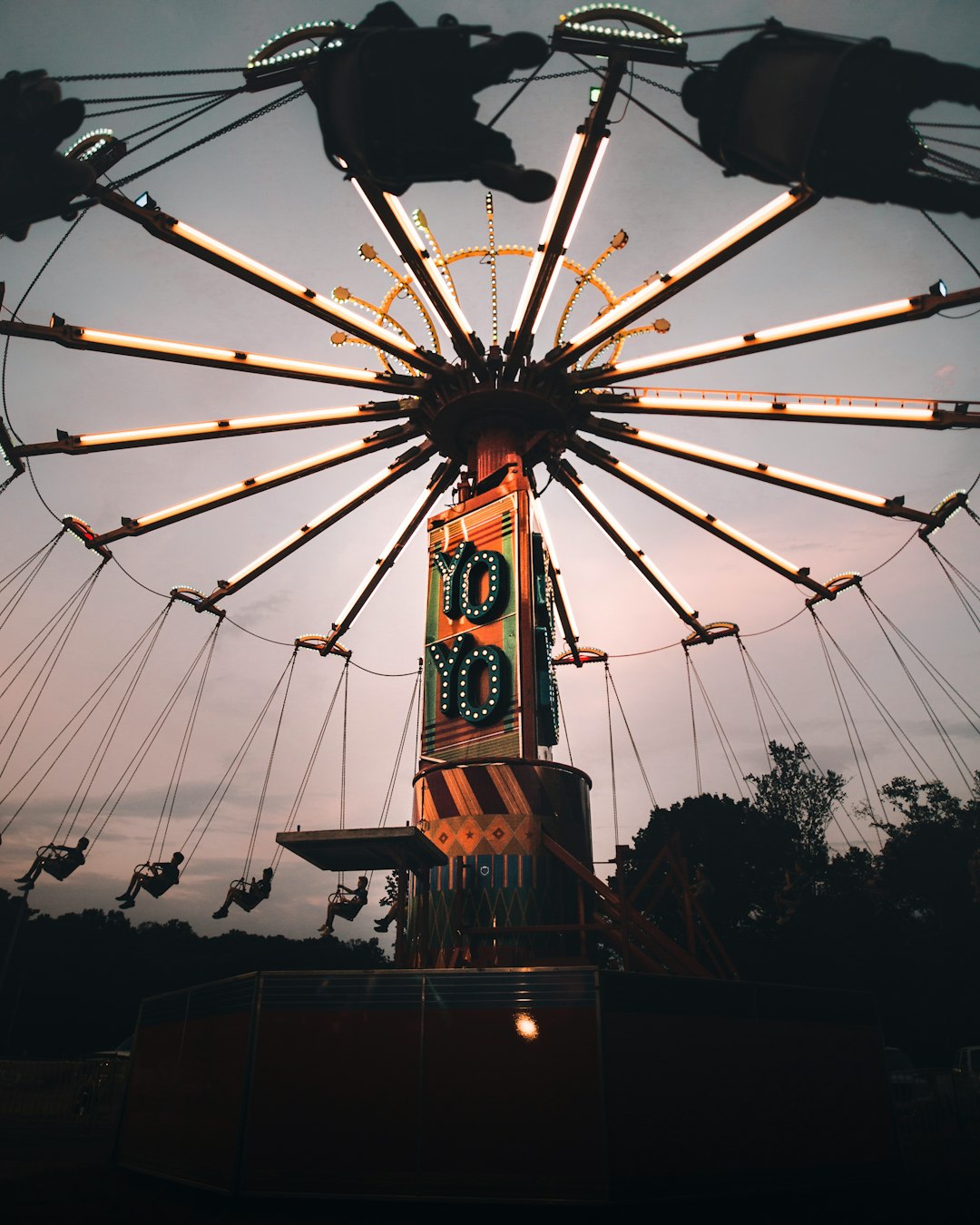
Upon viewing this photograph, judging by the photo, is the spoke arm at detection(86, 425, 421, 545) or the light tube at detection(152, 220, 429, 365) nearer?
the light tube at detection(152, 220, 429, 365)

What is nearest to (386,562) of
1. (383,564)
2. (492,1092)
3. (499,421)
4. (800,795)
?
(383,564)

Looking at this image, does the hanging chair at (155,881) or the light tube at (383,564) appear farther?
the light tube at (383,564)

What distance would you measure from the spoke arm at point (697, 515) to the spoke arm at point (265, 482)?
198 inches

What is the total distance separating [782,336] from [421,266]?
7926 mm

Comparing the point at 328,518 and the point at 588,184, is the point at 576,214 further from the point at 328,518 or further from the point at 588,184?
the point at 328,518

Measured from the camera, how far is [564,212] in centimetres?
1728

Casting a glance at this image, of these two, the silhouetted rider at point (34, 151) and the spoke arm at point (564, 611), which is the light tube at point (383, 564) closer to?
the spoke arm at point (564, 611)

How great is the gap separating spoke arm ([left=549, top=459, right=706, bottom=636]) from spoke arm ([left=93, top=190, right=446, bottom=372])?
5427 mm

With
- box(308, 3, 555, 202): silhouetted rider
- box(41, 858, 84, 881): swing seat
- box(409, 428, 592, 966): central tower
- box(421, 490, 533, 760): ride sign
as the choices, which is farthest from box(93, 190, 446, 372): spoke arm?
box(41, 858, 84, 881): swing seat

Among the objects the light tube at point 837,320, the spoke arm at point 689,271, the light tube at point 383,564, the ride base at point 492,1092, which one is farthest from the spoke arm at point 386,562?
the ride base at point 492,1092

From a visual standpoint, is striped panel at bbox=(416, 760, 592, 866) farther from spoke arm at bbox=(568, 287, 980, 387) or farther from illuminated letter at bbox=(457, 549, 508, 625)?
spoke arm at bbox=(568, 287, 980, 387)

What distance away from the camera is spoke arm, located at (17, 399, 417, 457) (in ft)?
63.6

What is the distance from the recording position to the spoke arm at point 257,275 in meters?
16.1

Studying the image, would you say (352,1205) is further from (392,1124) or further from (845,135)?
(845,135)
